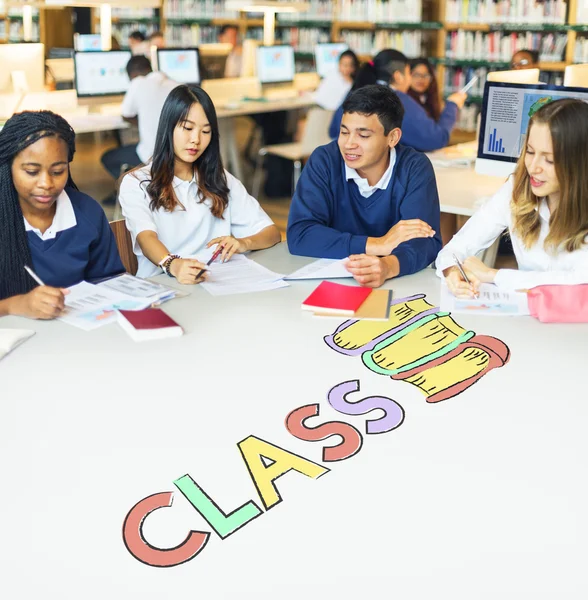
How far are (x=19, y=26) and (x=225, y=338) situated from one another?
863 cm

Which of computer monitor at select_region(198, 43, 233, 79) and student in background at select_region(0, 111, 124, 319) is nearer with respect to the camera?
student in background at select_region(0, 111, 124, 319)

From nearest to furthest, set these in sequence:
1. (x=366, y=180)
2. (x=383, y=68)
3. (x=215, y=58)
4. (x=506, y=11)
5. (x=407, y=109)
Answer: (x=366, y=180) → (x=407, y=109) → (x=383, y=68) → (x=506, y=11) → (x=215, y=58)

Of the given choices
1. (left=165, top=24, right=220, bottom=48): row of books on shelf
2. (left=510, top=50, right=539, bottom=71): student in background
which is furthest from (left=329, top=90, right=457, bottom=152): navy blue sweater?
(left=165, top=24, right=220, bottom=48): row of books on shelf

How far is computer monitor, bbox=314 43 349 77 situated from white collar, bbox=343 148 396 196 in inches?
190

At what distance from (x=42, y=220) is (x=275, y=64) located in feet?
17.3

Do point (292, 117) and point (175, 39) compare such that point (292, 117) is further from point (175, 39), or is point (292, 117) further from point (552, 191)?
point (552, 191)

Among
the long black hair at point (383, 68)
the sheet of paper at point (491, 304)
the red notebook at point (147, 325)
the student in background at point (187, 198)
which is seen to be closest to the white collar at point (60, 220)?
the student in background at point (187, 198)

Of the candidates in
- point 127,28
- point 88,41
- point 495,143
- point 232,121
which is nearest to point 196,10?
point 127,28

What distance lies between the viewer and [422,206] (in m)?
2.31

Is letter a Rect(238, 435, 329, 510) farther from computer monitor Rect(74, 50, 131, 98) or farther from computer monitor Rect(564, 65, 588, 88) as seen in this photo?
computer monitor Rect(74, 50, 131, 98)

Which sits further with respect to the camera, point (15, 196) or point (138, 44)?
point (138, 44)

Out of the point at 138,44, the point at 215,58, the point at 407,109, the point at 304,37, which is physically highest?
the point at 304,37

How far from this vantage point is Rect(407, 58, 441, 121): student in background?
477 cm

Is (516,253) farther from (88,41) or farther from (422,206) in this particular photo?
(88,41)
